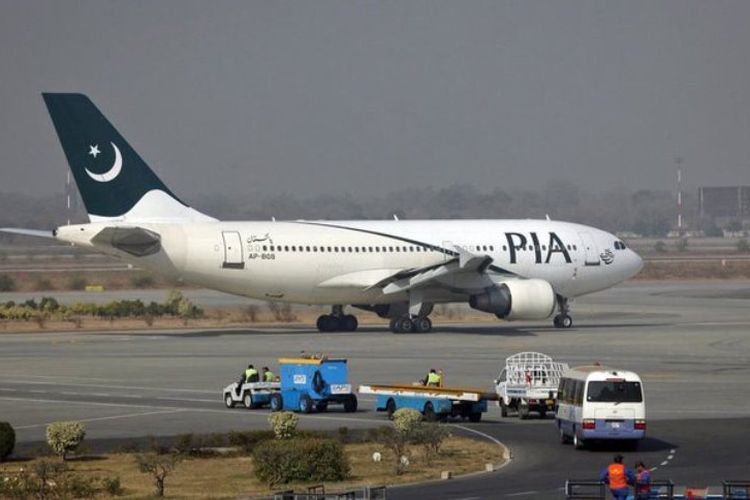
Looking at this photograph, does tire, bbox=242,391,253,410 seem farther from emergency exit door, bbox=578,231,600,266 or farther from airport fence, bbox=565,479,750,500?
emergency exit door, bbox=578,231,600,266

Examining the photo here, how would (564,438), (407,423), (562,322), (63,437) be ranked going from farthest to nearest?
(562,322)
(564,438)
(407,423)
(63,437)

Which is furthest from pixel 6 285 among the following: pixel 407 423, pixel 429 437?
pixel 429 437

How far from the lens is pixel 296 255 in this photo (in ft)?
239

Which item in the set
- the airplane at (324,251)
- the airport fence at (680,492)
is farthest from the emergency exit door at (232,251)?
the airport fence at (680,492)

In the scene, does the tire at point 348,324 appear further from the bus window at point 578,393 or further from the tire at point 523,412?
the bus window at point 578,393

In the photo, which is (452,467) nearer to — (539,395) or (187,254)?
(539,395)

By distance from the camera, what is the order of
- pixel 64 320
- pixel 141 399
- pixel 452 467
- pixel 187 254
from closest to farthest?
pixel 452 467, pixel 141 399, pixel 187 254, pixel 64 320

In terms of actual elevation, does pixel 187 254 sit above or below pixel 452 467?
above

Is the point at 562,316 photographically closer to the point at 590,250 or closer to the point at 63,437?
the point at 590,250

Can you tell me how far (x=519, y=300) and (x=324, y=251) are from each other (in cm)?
951

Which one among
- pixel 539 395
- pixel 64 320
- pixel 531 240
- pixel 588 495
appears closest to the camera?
pixel 588 495

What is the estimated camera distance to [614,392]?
3581 cm

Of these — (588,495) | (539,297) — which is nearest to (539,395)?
(588,495)

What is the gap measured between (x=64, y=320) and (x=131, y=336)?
12.4m
